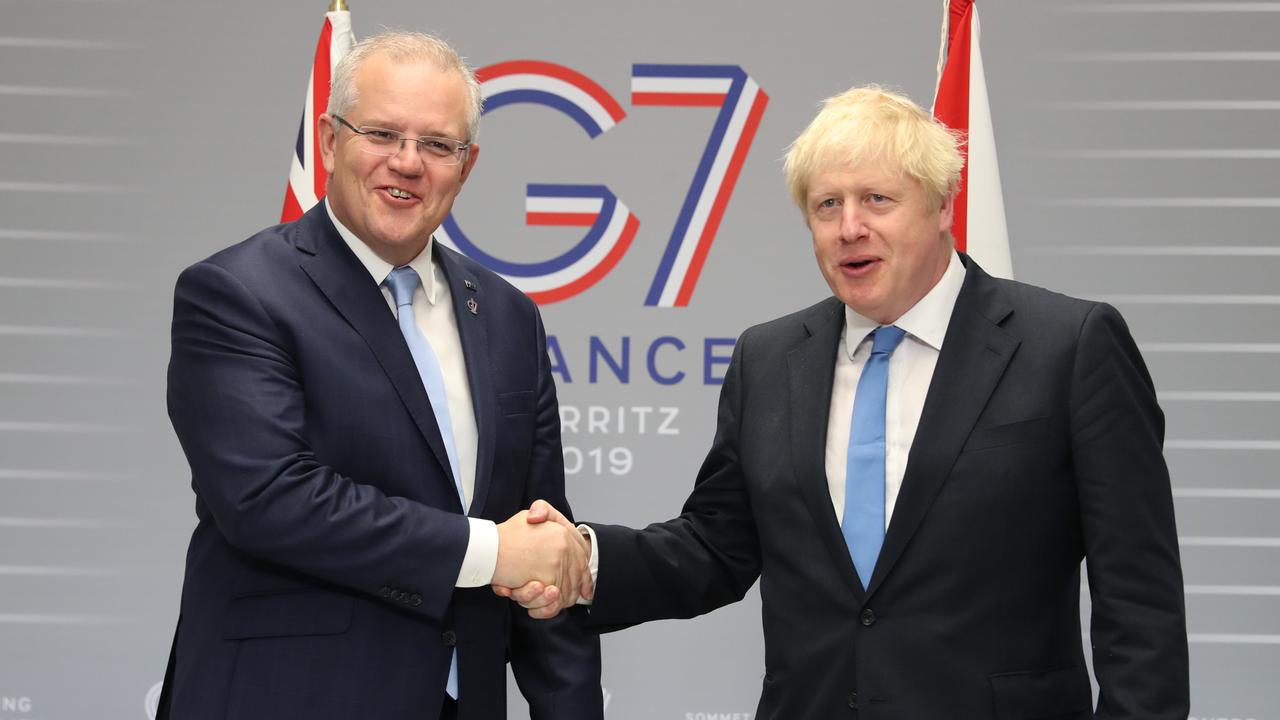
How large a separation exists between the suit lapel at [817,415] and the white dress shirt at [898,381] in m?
0.03

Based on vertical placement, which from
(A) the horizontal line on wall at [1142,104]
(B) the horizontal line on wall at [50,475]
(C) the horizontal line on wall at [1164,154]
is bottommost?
(B) the horizontal line on wall at [50,475]

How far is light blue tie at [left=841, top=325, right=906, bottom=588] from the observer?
2.15 metres

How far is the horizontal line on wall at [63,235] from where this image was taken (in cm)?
A: 445

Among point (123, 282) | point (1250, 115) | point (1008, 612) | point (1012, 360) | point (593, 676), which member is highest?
point (1250, 115)

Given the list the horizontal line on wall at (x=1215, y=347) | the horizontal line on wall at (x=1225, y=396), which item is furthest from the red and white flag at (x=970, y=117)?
the horizontal line on wall at (x=1225, y=396)

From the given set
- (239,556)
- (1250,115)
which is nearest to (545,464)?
(239,556)

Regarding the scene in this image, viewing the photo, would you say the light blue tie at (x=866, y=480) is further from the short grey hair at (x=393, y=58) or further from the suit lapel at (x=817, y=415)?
the short grey hair at (x=393, y=58)

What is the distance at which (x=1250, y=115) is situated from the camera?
14.3ft

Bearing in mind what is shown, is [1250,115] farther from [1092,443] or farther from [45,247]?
[45,247]

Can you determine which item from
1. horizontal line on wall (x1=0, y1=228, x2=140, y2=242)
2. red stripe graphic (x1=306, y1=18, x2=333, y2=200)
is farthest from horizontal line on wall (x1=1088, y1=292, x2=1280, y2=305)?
horizontal line on wall (x1=0, y1=228, x2=140, y2=242)

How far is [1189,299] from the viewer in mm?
4367

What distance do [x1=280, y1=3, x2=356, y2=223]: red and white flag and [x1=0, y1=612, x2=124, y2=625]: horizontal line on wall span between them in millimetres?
1671

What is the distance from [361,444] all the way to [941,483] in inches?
40.7

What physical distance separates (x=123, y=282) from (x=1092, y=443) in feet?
11.8
